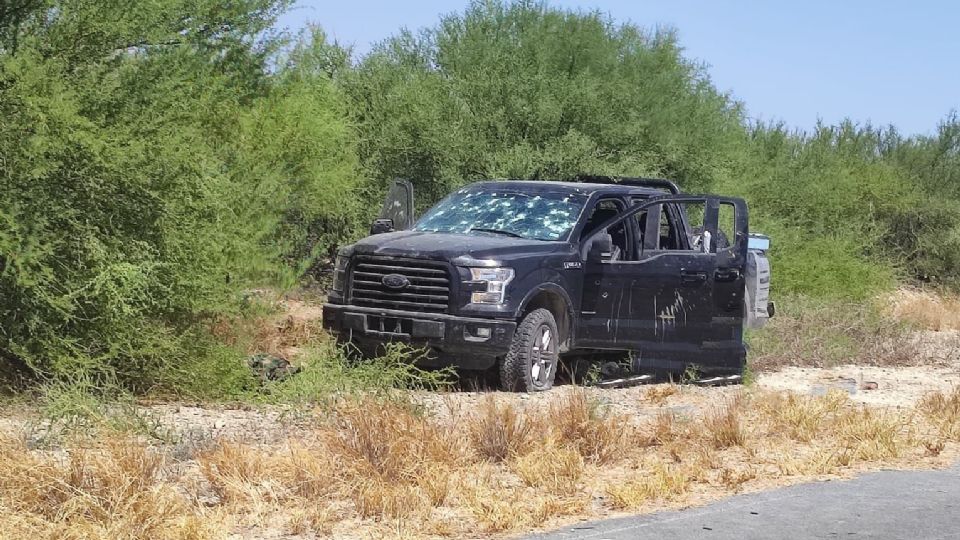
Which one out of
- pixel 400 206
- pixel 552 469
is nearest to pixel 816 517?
pixel 552 469

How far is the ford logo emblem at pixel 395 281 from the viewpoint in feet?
39.8

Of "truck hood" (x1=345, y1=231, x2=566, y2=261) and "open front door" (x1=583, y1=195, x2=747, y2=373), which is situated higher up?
"truck hood" (x1=345, y1=231, x2=566, y2=261)

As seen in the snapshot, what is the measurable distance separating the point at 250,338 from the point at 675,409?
5.69 meters

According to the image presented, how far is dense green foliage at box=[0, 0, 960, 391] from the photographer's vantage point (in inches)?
442

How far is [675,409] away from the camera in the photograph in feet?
37.6

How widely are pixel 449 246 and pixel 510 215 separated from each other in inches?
53.1

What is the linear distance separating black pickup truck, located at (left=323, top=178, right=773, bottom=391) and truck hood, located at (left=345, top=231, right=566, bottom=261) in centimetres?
1

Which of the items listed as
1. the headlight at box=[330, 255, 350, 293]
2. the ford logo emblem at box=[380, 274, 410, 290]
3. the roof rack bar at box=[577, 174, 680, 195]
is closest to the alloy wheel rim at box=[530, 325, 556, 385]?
Answer: the ford logo emblem at box=[380, 274, 410, 290]

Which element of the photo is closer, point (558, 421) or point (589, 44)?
point (558, 421)

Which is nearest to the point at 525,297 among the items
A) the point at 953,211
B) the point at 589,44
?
the point at 589,44

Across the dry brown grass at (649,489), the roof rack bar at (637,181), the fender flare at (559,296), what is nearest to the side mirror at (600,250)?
the fender flare at (559,296)

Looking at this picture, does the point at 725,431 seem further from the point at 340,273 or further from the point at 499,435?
the point at 340,273

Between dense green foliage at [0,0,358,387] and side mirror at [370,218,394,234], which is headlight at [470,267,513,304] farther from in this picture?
dense green foliage at [0,0,358,387]

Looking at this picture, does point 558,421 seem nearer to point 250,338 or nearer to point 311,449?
point 311,449
